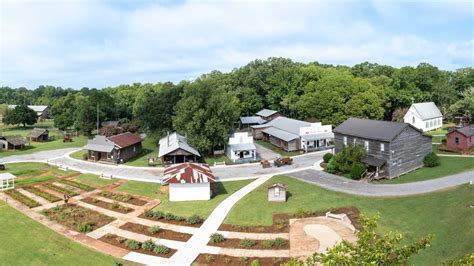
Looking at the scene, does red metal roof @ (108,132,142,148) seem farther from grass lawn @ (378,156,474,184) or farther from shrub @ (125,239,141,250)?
grass lawn @ (378,156,474,184)

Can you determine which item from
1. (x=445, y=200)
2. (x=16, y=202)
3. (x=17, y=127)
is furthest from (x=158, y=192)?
(x=17, y=127)

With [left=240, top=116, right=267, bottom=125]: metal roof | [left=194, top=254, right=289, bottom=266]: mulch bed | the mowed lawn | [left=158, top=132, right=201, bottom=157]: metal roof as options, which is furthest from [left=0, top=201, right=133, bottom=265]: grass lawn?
[left=240, top=116, right=267, bottom=125]: metal roof

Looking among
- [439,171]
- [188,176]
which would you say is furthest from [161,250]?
[439,171]

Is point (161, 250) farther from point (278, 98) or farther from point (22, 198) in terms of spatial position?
point (278, 98)

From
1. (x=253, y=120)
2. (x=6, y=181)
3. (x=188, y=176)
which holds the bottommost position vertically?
(x=6, y=181)

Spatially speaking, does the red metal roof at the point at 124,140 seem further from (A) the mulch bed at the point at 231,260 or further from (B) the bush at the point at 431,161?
(B) the bush at the point at 431,161
